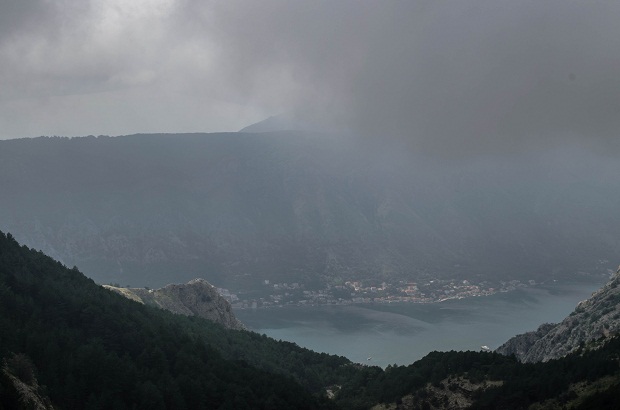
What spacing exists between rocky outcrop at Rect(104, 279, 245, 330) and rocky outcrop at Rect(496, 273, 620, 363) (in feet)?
202

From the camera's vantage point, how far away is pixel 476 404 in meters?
60.0

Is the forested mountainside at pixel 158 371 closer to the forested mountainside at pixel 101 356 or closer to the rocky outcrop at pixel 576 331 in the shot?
the forested mountainside at pixel 101 356

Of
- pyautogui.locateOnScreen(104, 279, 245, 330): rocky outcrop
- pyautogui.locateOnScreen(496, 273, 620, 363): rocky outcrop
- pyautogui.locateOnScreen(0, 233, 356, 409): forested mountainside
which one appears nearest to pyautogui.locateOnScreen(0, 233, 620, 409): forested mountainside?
pyautogui.locateOnScreen(0, 233, 356, 409): forested mountainside

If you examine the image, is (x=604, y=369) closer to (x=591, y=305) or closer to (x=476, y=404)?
(x=476, y=404)

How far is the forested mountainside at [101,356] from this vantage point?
50125mm

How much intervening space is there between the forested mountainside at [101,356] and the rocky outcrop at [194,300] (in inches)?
1574

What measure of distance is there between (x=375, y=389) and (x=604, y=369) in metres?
30.5

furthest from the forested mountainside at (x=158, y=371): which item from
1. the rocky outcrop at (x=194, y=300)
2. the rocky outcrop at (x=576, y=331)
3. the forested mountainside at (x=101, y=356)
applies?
the rocky outcrop at (x=194, y=300)

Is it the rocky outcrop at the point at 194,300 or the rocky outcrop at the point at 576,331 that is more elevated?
the rocky outcrop at the point at 194,300

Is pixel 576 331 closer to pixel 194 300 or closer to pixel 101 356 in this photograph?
pixel 101 356

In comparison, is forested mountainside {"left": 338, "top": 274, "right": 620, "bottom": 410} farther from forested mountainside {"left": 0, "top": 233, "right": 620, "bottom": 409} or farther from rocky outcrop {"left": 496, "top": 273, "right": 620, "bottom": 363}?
rocky outcrop {"left": 496, "top": 273, "right": 620, "bottom": 363}

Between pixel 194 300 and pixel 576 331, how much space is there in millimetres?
79758

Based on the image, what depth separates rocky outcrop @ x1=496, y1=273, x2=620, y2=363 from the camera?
87938mm

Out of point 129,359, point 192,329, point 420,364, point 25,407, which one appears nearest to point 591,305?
point 420,364
